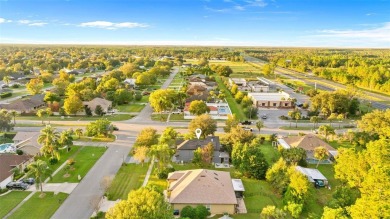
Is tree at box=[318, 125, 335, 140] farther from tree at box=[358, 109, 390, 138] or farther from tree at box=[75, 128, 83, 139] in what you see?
tree at box=[75, 128, 83, 139]

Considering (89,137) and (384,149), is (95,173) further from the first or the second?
(384,149)

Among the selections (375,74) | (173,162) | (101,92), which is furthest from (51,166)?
(375,74)

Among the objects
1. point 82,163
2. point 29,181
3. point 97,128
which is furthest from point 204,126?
point 29,181

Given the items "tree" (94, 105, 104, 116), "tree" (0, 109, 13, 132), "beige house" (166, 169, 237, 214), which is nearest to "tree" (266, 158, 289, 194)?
"beige house" (166, 169, 237, 214)

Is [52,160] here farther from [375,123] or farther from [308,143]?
[375,123]

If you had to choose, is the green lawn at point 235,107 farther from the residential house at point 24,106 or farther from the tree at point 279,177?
the residential house at point 24,106

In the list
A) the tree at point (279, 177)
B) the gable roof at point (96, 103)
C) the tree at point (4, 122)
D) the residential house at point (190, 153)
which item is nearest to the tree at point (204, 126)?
the residential house at point (190, 153)
